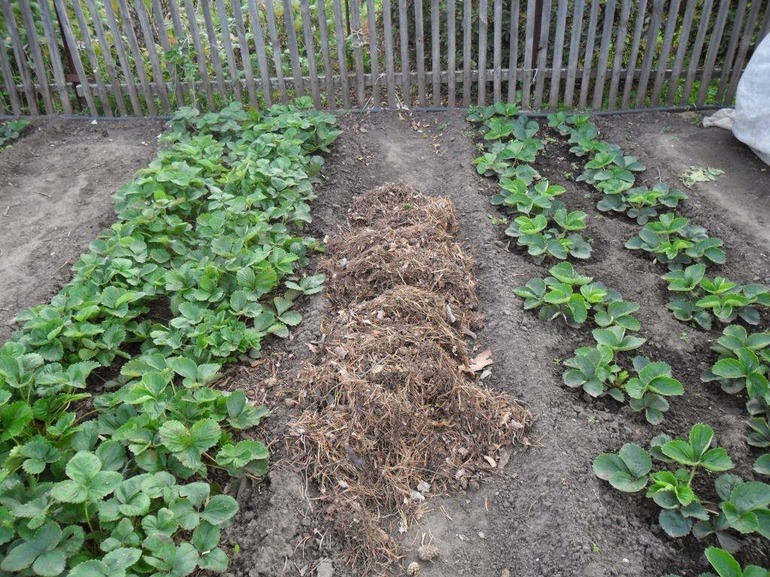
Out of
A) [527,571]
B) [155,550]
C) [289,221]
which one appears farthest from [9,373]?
[527,571]

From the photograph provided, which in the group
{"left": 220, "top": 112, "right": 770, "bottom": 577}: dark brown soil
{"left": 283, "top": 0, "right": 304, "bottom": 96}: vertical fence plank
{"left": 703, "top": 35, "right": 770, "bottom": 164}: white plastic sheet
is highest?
{"left": 283, "top": 0, "right": 304, "bottom": 96}: vertical fence plank

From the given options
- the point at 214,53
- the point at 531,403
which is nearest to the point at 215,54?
the point at 214,53

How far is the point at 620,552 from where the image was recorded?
8.07 ft

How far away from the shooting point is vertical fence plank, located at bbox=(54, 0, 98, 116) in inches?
236

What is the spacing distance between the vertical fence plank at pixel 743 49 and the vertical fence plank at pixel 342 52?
10.6ft

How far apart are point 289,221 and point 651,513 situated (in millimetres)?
2927

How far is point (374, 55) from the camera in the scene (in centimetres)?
612

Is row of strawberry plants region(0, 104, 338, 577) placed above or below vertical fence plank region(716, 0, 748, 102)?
below

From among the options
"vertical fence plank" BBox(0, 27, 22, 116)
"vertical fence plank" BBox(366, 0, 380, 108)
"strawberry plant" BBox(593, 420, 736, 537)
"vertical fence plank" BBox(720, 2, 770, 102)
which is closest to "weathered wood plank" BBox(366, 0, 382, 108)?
"vertical fence plank" BBox(366, 0, 380, 108)

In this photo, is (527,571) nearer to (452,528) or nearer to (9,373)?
(452,528)

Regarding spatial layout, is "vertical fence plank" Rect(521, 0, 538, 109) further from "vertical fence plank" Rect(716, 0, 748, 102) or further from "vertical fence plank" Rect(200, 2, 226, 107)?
"vertical fence plank" Rect(200, 2, 226, 107)

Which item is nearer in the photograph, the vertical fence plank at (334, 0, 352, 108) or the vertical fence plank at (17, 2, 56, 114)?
the vertical fence plank at (334, 0, 352, 108)

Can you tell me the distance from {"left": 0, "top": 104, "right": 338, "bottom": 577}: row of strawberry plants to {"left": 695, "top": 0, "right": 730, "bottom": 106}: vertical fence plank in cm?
385

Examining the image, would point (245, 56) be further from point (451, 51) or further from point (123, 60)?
point (451, 51)
